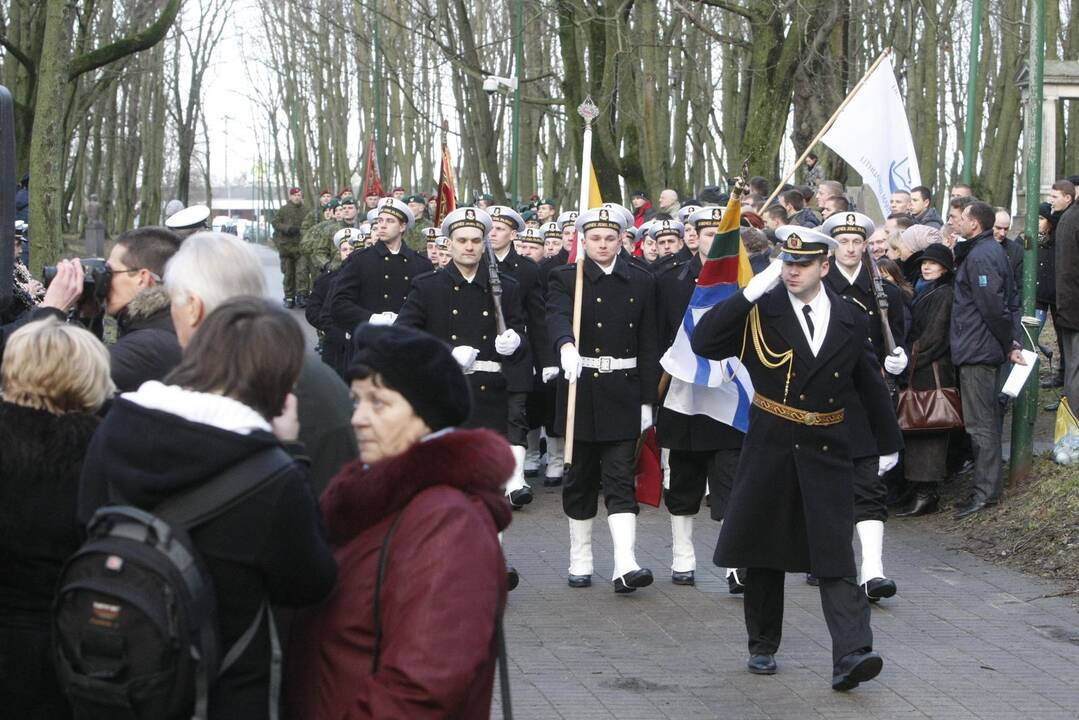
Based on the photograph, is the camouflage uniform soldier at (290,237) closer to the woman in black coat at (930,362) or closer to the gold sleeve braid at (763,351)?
the woman in black coat at (930,362)

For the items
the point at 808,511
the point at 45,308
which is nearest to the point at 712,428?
the point at 808,511

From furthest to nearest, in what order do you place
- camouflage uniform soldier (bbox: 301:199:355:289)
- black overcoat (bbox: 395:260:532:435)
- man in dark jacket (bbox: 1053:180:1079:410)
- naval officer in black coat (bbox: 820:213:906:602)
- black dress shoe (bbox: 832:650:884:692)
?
camouflage uniform soldier (bbox: 301:199:355:289)
man in dark jacket (bbox: 1053:180:1079:410)
black overcoat (bbox: 395:260:532:435)
naval officer in black coat (bbox: 820:213:906:602)
black dress shoe (bbox: 832:650:884:692)

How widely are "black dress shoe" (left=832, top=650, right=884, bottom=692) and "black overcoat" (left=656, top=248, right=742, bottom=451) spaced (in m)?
2.38

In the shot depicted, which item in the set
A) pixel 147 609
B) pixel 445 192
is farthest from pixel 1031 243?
pixel 147 609

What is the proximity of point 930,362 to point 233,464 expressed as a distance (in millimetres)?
8784

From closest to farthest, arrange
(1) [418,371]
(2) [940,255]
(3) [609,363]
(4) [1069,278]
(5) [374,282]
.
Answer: (1) [418,371] < (3) [609,363] < (2) [940,255] < (5) [374,282] < (4) [1069,278]

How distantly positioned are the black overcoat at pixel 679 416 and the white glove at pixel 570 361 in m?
0.65

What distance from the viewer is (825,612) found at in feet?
22.4

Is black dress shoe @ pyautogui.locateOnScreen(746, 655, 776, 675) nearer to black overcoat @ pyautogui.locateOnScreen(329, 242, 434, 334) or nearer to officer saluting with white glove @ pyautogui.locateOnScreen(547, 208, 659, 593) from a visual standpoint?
officer saluting with white glove @ pyautogui.locateOnScreen(547, 208, 659, 593)

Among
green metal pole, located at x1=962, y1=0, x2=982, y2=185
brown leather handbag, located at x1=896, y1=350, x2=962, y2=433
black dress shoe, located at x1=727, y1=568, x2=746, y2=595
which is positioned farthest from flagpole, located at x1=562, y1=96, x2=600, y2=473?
green metal pole, located at x1=962, y1=0, x2=982, y2=185

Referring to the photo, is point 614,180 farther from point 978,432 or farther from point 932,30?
point 978,432

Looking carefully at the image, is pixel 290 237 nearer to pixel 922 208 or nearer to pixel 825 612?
pixel 922 208

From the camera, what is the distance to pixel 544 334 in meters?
11.2

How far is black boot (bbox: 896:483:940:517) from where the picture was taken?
1146cm
